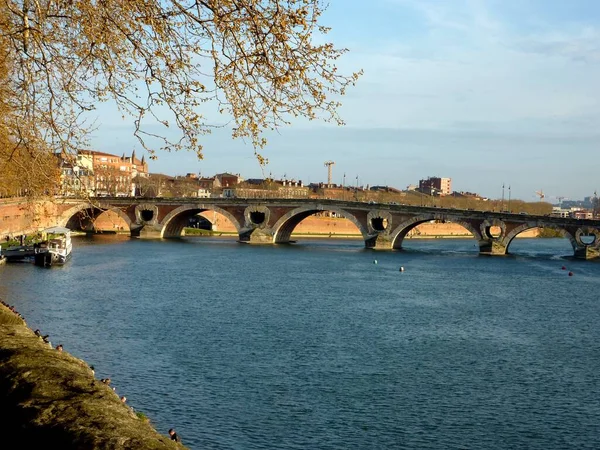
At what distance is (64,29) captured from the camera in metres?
11.5

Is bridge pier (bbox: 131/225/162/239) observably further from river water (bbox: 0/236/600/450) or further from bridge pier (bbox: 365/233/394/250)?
river water (bbox: 0/236/600/450)

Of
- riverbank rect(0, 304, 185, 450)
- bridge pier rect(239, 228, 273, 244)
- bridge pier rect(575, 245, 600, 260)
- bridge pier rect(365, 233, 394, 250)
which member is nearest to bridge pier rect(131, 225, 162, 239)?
bridge pier rect(239, 228, 273, 244)

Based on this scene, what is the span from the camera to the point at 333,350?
27.5m

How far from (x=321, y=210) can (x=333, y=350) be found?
55.9 meters

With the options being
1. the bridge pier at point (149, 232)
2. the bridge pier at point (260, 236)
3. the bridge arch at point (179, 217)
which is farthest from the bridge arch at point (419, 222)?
the bridge pier at point (149, 232)

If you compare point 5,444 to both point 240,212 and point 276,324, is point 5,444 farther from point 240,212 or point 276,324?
point 240,212

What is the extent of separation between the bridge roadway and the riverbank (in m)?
64.4

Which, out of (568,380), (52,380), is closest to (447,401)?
(568,380)

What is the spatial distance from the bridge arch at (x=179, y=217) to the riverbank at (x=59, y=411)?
7595 centimetres

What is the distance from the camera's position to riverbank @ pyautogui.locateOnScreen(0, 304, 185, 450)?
7621 mm

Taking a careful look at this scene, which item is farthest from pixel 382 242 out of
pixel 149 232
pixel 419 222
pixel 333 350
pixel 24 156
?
pixel 24 156

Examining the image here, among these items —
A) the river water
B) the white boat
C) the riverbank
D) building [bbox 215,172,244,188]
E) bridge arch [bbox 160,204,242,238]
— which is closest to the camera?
the riverbank

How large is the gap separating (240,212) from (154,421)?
6797 cm

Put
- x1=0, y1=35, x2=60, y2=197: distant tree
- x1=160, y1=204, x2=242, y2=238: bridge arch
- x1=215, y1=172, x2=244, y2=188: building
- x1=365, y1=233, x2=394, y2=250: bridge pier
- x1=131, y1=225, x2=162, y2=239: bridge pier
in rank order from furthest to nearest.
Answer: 1. x1=215, y1=172, x2=244, y2=188: building
2. x1=131, y1=225, x2=162, y2=239: bridge pier
3. x1=160, y1=204, x2=242, y2=238: bridge arch
4. x1=365, y1=233, x2=394, y2=250: bridge pier
5. x1=0, y1=35, x2=60, y2=197: distant tree
